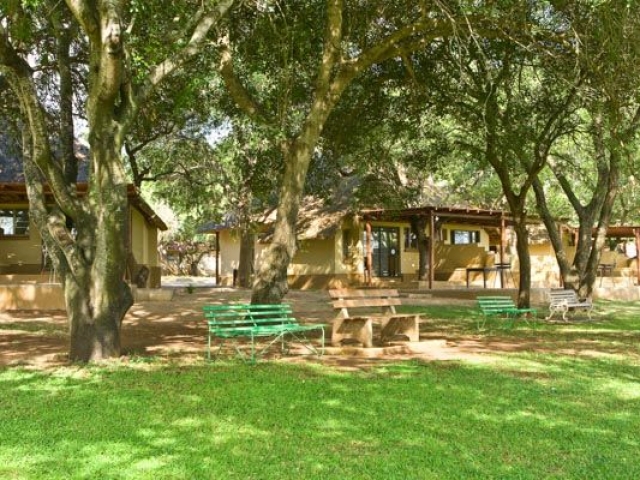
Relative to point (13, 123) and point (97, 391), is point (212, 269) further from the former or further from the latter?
point (97, 391)

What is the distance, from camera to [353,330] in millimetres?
10031

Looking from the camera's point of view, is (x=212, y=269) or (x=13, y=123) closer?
(x=13, y=123)

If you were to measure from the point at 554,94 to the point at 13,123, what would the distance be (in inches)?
446

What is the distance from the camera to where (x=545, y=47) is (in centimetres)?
1141

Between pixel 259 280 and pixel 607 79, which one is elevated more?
pixel 607 79

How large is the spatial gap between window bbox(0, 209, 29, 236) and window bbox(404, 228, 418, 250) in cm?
1505

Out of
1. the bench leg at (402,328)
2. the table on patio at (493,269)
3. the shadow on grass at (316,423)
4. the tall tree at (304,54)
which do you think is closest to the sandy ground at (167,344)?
the bench leg at (402,328)

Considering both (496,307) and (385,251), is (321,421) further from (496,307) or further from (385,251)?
(385,251)

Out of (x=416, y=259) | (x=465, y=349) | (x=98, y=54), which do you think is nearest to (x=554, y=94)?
(x=465, y=349)

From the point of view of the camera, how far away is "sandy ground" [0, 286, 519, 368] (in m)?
8.98

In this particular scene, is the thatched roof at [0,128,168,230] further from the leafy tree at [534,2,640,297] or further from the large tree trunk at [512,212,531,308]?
the leafy tree at [534,2,640,297]

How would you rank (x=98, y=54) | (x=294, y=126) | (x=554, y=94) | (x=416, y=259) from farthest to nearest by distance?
1. (x=416, y=259)
2. (x=294, y=126)
3. (x=554, y=94)
4. (x=98, y=54)

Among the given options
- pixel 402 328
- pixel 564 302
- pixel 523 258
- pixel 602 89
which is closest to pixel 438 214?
pixel 523 258

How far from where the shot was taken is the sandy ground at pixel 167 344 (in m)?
8.98
